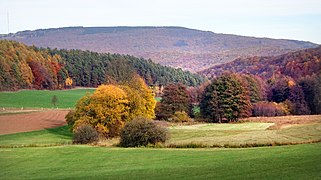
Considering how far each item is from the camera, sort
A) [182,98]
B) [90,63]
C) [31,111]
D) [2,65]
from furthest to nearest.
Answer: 1. [90,63]
2. [2,65]
3. [182,98]
4. [31,111]

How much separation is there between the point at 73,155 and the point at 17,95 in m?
67.3

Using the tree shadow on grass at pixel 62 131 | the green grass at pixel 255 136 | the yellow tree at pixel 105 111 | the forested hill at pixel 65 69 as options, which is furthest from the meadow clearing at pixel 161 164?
the forested hill at pixel 65 69

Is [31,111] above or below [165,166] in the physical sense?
below

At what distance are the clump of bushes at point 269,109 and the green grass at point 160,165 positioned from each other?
210 feet

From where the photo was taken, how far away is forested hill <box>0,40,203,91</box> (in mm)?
112688

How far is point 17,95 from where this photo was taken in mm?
101750

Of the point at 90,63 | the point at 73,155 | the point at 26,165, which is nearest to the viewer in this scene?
the point at 26,165

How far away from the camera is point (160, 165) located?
29766 millimetres

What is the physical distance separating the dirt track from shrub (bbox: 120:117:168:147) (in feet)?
88.1

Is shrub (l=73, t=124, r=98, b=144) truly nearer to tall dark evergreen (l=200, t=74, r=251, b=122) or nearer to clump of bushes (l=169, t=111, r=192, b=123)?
clump of bushes (l=169, t=111, r=192, b=123)

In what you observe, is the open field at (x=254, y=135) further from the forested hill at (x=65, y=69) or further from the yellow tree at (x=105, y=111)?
the forested hill at (x=65, y=69)

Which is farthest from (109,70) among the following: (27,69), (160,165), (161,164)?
(160,165)

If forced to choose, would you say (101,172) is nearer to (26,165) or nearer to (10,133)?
(26,165)

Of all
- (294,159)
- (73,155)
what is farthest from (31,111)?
(294,159)
